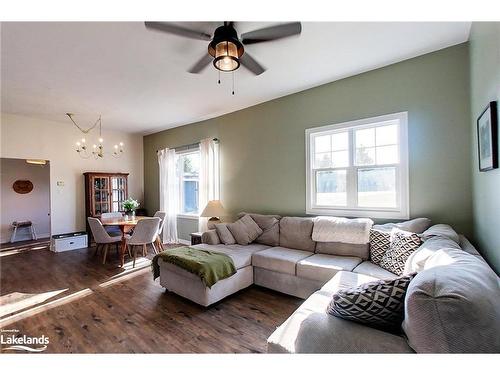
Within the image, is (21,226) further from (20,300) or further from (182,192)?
(20,300)

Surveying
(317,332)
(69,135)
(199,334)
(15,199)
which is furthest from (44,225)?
(317,332)

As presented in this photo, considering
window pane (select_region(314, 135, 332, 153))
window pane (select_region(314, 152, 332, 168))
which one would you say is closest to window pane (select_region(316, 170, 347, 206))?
window pane (select_region(314, 152, 332, 168))

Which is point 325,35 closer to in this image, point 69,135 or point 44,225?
point 69,135

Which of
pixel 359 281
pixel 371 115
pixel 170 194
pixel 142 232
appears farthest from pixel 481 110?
pixel 170 194

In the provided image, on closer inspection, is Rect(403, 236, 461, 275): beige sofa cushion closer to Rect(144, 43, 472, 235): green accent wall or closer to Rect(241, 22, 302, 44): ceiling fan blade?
Rect(144, 43, 472, 235): green accent wall

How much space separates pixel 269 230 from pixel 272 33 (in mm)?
2515

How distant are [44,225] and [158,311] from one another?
6.28 meters

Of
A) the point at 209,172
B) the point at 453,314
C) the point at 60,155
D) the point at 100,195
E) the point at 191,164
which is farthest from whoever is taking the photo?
the point at 100,195

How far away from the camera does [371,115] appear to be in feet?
10.1

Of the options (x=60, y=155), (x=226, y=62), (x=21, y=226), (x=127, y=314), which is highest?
(x=226, y=62)

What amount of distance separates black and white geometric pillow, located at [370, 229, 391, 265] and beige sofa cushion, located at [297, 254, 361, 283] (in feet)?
0.57

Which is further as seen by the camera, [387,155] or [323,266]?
[387,155]

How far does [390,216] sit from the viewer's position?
2945mm

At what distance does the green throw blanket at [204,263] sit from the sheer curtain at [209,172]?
1.90 metres
